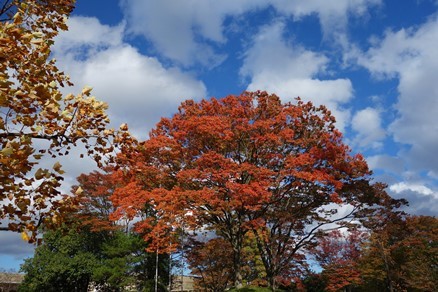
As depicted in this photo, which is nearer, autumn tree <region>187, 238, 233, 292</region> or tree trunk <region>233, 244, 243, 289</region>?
tree trunk <region>233, 244, 243, 289</region>

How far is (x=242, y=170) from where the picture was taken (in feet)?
55.4

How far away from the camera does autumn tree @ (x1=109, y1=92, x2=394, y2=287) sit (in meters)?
17.0

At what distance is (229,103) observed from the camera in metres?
19.0

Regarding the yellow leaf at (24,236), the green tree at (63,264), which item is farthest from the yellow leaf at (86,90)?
the green tree at (63,264)

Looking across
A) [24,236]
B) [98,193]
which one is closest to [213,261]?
[98,193]

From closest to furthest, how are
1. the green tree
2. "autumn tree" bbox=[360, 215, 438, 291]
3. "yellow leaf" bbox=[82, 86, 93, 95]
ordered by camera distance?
"yellow leaf" bbox=[82, 86, 93, 95] → "autumn tree" bbox=[360, 215, 438, 291] → the green tree

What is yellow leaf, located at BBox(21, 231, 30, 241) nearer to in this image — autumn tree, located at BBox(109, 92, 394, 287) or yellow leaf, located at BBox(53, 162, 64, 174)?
yellow leaf, located at BBox(53, 162, 64, 174)

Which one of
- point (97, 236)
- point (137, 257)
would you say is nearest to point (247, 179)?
point (137, 257)

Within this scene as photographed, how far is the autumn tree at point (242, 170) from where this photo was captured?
1700cm

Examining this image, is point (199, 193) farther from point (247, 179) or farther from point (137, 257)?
point (137, 257)

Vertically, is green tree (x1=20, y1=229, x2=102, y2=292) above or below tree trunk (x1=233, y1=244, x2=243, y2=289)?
above

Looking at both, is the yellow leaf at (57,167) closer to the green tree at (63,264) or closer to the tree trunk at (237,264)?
the tree trunk at (237,264)

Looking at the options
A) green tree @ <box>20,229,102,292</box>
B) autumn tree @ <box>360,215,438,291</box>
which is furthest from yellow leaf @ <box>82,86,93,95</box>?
green tree @ <box>20,229,102,292</box>

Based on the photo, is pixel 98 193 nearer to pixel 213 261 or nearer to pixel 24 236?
pixel 213 261
